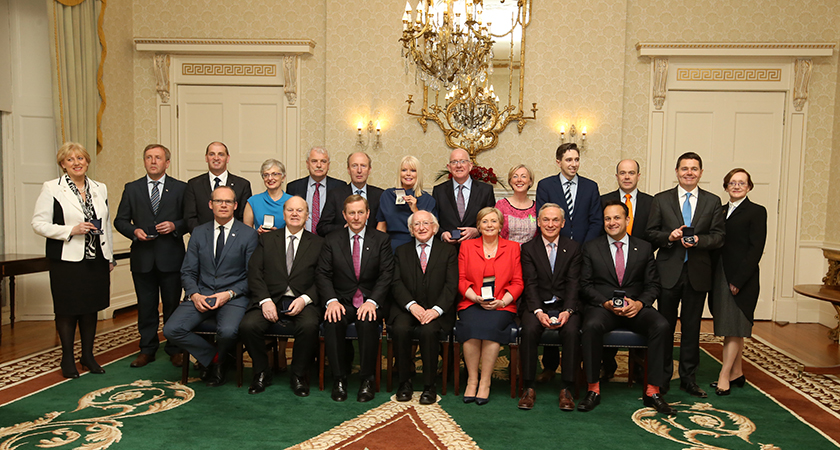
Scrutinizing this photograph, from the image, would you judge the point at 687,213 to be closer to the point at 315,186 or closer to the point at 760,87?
the point at 315,186

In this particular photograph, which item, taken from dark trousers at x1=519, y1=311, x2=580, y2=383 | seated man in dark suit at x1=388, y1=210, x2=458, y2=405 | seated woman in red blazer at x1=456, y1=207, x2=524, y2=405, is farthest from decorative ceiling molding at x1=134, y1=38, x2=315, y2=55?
dark trousers at x1=519, y1=311, x2=580, y2=383

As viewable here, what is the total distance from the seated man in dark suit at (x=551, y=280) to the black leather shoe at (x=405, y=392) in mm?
787

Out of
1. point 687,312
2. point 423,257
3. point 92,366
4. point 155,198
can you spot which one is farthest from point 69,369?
point 687,312

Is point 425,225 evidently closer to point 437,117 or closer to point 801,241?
point 437,117

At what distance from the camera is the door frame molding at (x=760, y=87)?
22.0ft

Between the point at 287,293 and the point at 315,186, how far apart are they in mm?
1050

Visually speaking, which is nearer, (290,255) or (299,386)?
(299,386)

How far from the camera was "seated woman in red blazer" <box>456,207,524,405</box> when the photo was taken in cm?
391

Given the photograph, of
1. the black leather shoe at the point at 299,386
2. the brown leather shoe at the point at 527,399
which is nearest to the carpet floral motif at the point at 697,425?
the brown leather shoe at the point at 527,399

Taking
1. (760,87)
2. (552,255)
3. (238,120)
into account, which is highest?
(760,87)

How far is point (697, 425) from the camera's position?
139 inches

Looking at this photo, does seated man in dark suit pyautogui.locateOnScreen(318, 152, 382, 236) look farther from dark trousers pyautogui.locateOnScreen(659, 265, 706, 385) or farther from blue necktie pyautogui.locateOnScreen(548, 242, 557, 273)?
dark trousers pyautogui.locateOnScreen(659, 265, 706, 385)

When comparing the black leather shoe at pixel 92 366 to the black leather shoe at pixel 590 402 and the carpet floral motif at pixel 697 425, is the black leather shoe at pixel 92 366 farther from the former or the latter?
the carpet floral motif at pixel 697 425

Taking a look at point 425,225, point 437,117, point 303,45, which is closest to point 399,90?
point 437,117
